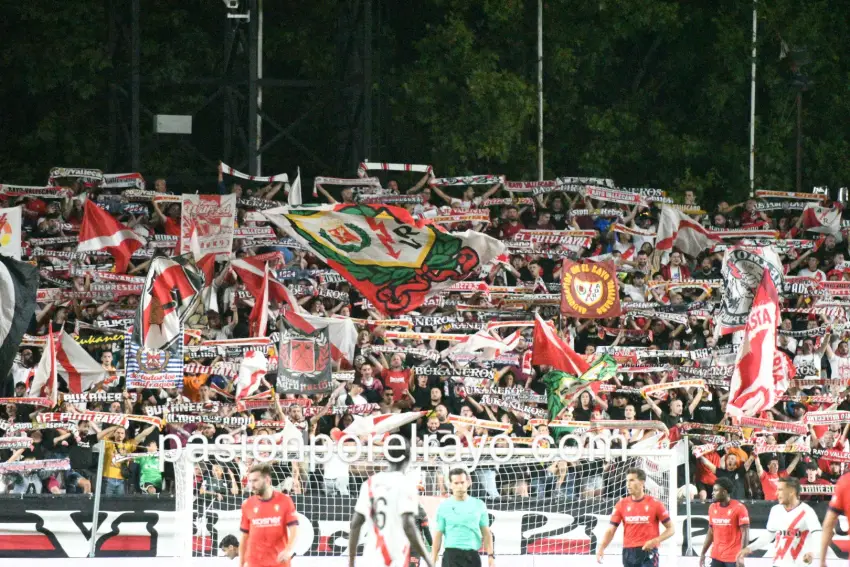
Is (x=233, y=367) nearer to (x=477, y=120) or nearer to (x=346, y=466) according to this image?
(x=346, y=466)

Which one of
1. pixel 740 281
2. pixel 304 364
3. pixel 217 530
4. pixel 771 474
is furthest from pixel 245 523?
pixel 740 281

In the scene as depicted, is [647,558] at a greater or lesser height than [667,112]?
lesser

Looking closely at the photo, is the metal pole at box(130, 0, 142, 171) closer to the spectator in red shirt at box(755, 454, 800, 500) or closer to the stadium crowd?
the stadium crowd

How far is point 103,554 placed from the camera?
1934 centimetres

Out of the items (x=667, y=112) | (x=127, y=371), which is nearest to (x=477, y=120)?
(x=667, y=112)

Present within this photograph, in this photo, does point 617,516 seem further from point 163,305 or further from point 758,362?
point 163,305

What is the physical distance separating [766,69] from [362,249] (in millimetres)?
14434

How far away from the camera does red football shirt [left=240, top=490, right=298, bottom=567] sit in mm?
14836

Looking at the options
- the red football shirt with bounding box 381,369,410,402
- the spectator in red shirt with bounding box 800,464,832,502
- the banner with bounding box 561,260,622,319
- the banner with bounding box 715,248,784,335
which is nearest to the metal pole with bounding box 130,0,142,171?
the red football shirt with bounding box 381,369,410,402

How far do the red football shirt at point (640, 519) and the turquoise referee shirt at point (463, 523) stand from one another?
1438 millimetres

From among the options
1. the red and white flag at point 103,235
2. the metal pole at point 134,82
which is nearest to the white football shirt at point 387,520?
the red and white flag at point 103,235

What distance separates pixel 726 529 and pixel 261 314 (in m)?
8.75

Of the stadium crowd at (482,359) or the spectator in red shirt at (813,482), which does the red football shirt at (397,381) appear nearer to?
the stadium crowd at (482,359)

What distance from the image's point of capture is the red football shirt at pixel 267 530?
1484cm
